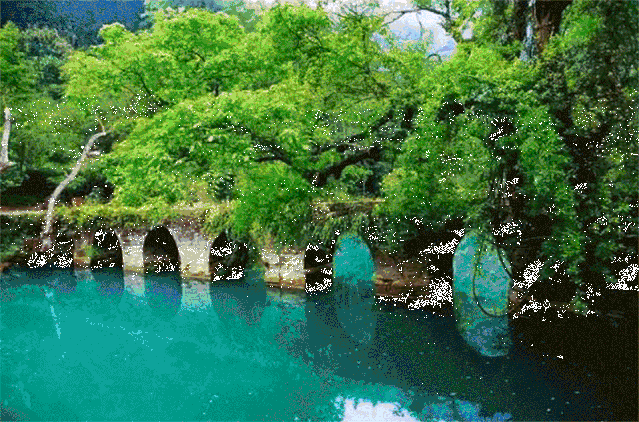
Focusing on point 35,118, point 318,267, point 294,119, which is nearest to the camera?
point 294,119

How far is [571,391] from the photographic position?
7641 millimetres

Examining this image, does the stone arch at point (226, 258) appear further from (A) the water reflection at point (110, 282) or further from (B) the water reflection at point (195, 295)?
(A) the water reflection at point (110, 282)

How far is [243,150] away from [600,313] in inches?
281

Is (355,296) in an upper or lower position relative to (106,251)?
lower

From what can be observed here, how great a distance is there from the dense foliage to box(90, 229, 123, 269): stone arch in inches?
250

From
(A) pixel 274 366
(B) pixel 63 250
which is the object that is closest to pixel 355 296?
(A) pixel 274 366

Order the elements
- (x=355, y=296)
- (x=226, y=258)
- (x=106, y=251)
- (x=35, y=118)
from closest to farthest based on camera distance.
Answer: (x=355, y=296), (x=226, y=258), (x=106, y=251), (x=35, y=118)

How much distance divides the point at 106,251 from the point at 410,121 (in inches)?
585

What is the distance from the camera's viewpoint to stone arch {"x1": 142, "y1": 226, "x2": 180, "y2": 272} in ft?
62.1

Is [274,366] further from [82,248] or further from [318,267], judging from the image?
[82,248]

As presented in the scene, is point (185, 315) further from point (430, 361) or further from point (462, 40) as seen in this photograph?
point (462, 40)

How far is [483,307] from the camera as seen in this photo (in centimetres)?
1297

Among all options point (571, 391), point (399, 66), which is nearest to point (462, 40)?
point (399, 66)

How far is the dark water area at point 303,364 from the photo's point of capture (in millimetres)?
7578
